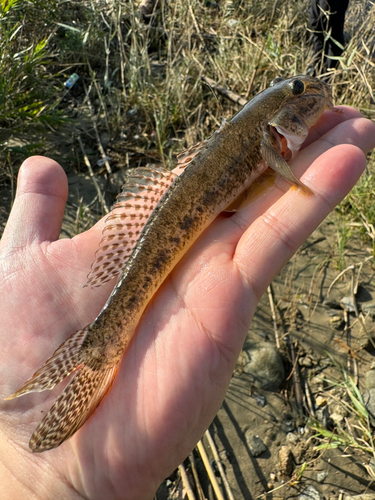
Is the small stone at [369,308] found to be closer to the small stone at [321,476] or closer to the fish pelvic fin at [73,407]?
the small stone at [321,476]

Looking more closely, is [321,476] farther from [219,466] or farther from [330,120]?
[330,120]

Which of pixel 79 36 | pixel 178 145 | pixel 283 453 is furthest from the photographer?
pixel 79 36

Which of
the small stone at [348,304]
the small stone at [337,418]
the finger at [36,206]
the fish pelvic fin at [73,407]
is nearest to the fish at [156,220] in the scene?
the fish pelvic fin at [73,407]

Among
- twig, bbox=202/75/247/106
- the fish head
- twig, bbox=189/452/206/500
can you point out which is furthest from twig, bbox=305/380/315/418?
twig, bbox=202/75/247/106

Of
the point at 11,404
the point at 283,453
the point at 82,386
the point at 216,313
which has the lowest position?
the point at 283,453

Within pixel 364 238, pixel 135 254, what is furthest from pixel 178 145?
pixel 135 254

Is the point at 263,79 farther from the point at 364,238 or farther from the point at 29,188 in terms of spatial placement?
the point at 29,188
